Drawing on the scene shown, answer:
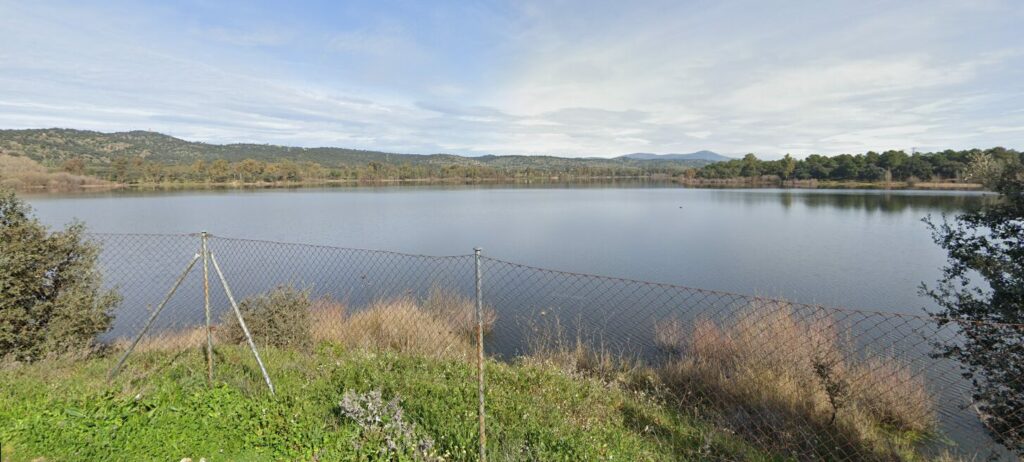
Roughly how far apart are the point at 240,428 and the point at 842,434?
22.4ft

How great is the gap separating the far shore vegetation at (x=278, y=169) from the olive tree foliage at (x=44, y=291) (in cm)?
5418

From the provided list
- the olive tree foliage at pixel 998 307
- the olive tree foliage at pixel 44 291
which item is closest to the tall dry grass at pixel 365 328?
the olive tree foliage at pixel 44 291

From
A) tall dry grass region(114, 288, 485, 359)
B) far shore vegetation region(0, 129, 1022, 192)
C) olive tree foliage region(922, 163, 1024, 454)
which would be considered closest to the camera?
olive tree foliage region(922, 163, 1024, 454)

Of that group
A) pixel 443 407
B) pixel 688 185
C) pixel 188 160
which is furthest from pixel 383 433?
pixel 188 160

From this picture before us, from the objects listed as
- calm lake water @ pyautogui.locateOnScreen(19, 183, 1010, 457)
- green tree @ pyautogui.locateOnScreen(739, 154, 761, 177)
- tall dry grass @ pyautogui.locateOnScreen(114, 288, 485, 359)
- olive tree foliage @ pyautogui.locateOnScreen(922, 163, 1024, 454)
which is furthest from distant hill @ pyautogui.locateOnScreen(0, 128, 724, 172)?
olive tree foliage @ pyautogui.locateOnScreen(922, 163, 1024, 454)

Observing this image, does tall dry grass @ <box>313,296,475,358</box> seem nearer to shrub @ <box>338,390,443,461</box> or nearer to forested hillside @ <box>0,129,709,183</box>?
shrub @ <box>338,390,443,461</box>

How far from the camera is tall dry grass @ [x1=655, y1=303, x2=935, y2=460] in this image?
19.3 ft

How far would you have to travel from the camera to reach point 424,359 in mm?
6250

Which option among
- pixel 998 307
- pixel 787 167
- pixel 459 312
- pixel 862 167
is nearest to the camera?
pixel 998 307

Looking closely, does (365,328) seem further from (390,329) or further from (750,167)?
(750,167)

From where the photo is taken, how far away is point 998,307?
513 centimetres

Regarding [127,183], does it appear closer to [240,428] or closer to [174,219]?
[174,219]

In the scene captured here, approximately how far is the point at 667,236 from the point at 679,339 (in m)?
17.7

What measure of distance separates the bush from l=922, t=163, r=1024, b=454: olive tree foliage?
27.9ft
